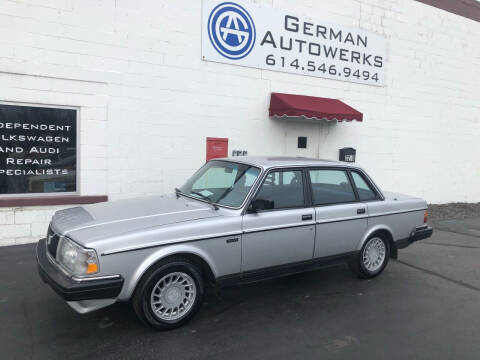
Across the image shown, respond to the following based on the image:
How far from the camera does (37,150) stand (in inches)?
268

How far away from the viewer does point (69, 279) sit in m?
3.50

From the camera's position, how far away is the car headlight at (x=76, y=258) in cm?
344

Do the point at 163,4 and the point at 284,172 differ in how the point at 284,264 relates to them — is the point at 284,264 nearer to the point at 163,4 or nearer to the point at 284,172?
the point at 284,172

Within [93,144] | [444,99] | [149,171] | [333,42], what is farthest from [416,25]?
[93,144]

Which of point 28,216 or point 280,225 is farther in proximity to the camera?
point 28,216

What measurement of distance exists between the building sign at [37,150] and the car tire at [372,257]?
4929 millimetres

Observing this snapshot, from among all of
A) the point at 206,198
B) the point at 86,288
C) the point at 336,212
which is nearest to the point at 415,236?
the point at 336,212

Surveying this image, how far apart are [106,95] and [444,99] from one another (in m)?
10.0

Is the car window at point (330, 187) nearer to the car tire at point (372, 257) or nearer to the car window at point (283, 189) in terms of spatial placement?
the car window at point (283, 189)

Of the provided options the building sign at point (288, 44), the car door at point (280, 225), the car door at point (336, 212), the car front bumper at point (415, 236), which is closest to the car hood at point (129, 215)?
the car door at point (280, 225)

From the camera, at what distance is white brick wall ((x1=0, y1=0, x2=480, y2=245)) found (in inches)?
263

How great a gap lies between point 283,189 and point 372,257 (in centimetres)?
181

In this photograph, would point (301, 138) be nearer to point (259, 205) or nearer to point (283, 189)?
point (283, 189)

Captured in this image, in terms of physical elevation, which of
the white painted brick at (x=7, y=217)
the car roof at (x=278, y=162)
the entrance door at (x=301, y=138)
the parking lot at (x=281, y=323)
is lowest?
the parking lot at (x=281, y=323)
